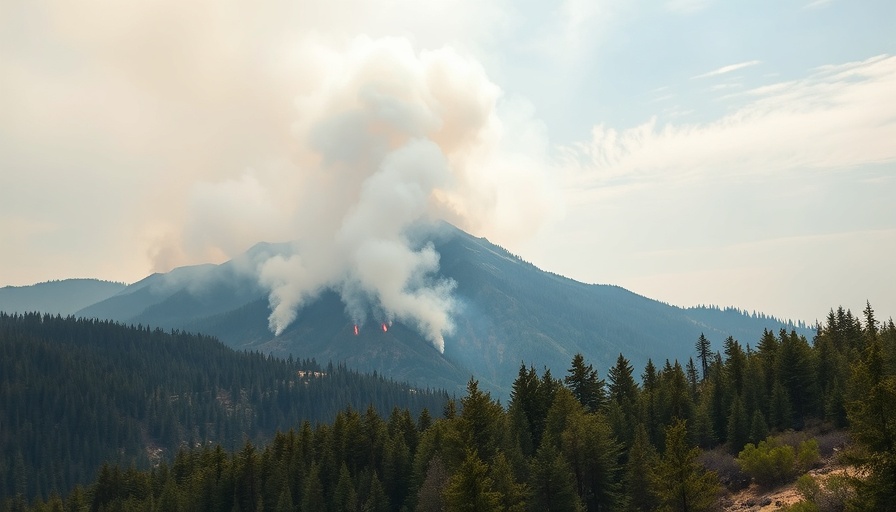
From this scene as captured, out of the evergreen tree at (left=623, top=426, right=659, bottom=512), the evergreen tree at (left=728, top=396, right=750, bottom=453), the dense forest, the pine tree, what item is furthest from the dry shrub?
the pine tree

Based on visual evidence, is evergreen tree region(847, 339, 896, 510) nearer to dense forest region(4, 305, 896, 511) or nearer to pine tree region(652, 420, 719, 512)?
dense forest region(4, 305, 896, 511)

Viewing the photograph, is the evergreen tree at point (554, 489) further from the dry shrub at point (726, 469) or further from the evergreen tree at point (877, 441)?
the evergreen tree at point (877, 441)

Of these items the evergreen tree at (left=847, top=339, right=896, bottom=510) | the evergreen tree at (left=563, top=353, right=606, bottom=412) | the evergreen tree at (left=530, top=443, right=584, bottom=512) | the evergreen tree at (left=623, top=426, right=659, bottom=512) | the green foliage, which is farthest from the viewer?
the evergreen tree at (left=563, top=353, right=606, bottom=412)

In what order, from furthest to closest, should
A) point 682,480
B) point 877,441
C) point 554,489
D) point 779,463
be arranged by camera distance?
1. point 554,489
2. point 779,463
3. point 682,480
4. point 877,441

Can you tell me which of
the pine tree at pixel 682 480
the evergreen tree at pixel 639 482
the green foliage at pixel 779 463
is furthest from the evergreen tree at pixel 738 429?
the pine tree at pixel 682 480

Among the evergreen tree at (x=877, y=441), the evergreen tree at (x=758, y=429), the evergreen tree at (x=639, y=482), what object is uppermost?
the evergreen tree at (x=877, y=441)

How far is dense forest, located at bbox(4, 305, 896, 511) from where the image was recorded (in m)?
56.6

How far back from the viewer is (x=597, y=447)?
74688 mm

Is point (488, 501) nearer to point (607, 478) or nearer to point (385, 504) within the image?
point (607, 478)

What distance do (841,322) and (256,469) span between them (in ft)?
335

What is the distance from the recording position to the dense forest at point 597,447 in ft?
186

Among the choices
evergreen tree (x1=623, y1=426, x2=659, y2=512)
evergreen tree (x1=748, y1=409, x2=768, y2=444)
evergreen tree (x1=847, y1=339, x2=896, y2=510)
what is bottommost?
evergreen tree (x1=623, y1=426, x2=659, y2=512)

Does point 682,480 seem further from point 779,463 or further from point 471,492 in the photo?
point 471,492

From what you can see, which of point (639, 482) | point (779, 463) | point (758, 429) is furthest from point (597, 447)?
point (758, 429)
